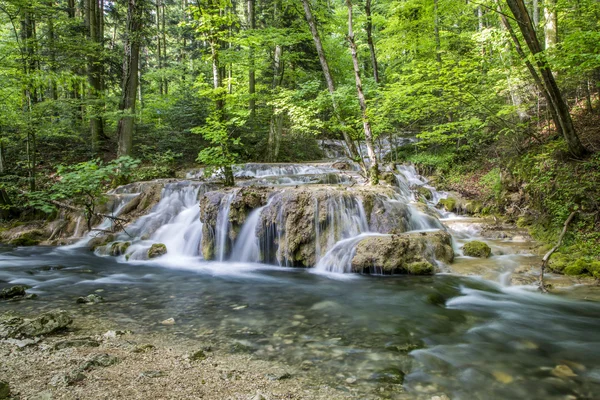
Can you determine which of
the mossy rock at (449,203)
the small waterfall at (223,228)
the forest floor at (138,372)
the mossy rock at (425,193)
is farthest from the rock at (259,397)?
the mossy rock at (425,193)

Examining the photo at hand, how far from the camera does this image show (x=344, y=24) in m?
15.1

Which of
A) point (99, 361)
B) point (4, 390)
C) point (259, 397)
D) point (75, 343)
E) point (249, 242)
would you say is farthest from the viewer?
point (249, 242)

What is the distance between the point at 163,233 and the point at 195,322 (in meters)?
6.54

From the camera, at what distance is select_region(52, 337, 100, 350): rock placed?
2.91m

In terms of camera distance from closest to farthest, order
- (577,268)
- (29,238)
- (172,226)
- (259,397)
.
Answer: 1. (259,397)
2. (577,268)
3. (172,226)
4. (29,238)

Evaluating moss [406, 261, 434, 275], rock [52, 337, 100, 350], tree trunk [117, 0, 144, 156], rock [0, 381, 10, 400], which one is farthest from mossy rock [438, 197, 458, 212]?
tree trunk [117, 0, 144, 156]

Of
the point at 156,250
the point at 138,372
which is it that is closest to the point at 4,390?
the point at 138,372

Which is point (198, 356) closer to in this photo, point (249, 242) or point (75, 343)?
point (75, 343)

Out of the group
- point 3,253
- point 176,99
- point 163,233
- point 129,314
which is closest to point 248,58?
point 176,99

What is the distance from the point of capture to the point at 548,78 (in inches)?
261

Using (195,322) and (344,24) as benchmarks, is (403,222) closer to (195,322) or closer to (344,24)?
(195,322)

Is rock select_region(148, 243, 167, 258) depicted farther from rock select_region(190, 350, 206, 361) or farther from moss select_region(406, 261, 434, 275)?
rock select_region(190, 350, 206, 361)

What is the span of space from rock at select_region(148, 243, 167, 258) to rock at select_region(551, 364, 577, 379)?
829 cm

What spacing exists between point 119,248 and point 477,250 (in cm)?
898
